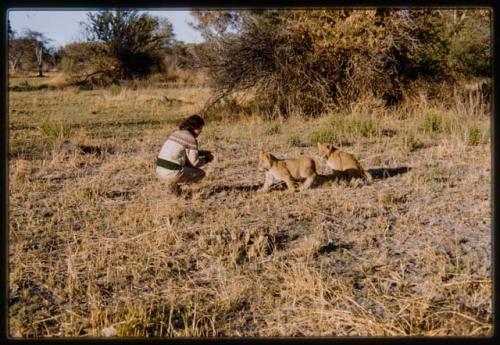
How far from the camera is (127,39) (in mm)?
27438

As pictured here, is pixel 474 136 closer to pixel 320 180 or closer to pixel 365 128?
pixel 365 128

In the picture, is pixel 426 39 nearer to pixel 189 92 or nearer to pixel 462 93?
pixel 462 93

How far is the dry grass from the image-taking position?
147 inches

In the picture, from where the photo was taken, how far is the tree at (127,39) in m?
26.9

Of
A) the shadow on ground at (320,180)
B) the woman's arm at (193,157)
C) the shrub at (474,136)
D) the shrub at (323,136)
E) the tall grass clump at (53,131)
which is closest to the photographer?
the woman's arm at (193,157)

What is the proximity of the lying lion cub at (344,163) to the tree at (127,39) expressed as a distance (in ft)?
70.4

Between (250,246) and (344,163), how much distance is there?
256 cm

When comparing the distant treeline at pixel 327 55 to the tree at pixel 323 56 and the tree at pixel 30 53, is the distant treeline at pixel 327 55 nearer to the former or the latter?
the tree at pixel 323 56

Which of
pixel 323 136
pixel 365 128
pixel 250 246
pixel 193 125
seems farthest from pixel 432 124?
pixel 250 246

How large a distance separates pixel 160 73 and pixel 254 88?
619 inches

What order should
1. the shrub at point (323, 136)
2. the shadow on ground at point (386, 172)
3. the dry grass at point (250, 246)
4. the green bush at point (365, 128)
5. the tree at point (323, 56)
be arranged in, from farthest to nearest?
the tree at point (323, 56), the green bush at point (365, 128), the shrub at point (323, 136), the shadow on ground at point (386, 172), the dry grass at point (250, 246)

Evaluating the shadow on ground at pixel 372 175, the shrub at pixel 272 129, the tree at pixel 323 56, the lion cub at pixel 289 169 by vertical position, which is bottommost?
the shadow on ground at pixel 372 175

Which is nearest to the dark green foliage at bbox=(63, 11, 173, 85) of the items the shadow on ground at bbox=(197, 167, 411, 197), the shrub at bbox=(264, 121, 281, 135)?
the shrub at bbox=(264, 121, 281, 135)

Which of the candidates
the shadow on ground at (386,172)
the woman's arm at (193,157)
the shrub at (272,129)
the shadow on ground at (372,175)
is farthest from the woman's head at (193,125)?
the shrub at (272,129)
